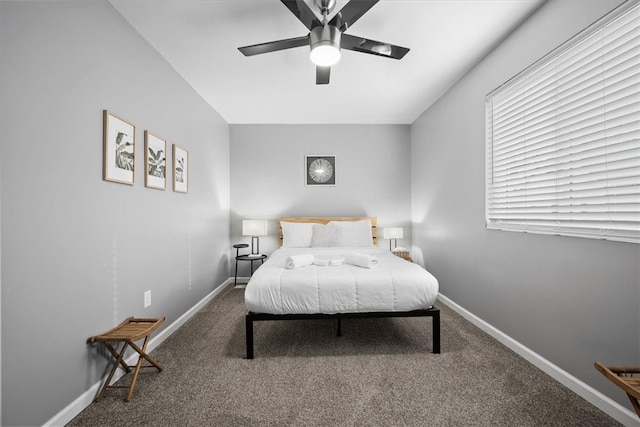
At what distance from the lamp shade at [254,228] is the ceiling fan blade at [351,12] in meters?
3.00

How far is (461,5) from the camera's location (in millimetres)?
1997

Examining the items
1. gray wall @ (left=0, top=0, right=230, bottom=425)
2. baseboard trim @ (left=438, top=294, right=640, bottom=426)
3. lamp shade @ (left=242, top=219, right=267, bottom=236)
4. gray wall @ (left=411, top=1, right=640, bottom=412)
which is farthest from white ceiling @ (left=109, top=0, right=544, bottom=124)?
baseboard trim @ (left=438, top=294, right=640, bottom=426)

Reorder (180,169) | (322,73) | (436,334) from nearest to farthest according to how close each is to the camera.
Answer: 1. (436,334)
2. (322,73)
3. (180,169)

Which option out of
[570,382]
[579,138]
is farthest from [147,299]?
[579,138]

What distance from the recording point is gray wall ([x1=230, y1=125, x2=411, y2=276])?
15.4 ft

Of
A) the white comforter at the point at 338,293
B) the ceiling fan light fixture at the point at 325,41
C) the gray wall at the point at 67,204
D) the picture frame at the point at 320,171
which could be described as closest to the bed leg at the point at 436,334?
the white comforter at the point at 338,293

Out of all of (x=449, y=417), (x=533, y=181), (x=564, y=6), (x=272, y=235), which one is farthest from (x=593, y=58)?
(x=272, y=235)

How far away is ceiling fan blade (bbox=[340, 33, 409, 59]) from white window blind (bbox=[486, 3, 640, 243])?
100 centimetres

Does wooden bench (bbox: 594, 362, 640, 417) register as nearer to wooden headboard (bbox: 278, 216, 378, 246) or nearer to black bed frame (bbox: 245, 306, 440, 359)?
black bed frame (bbox: 245, 306, 440, 359)

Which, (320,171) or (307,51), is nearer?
(307,51)

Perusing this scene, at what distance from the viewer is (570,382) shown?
1.80m

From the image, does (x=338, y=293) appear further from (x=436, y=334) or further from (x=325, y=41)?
(x=325, y=41)

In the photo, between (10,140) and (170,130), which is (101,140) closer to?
(10,140)

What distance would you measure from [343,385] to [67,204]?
1.99 metres
